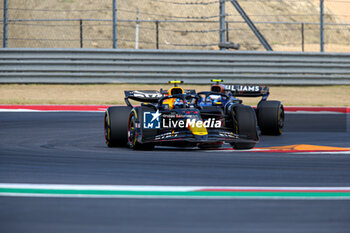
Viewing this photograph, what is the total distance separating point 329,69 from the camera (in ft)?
70.5

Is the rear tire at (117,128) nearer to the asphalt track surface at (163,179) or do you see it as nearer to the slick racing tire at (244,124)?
the asphalt track surface at (163,179)

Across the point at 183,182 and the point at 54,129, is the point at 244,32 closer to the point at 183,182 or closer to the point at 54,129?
the point at 54,129

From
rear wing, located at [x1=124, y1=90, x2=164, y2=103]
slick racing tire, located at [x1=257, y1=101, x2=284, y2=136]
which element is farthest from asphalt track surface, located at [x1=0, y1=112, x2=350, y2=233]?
rear wing, located at [x1=124, y1=90, x2=164, y2=103]

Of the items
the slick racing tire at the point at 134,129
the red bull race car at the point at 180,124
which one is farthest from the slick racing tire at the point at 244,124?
the slick racing tire at the point at 134,129

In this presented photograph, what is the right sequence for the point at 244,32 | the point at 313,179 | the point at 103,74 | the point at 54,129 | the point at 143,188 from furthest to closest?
the point at 244,32, the point at 103,74, the point at 54,129, the point at 313,179, the point at 143,188

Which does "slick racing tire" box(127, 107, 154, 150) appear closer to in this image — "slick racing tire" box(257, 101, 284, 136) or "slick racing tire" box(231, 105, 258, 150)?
"slick racing tire" box(231, 105, 258, 150)

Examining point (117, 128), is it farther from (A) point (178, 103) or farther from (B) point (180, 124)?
(B) point (180, 124)

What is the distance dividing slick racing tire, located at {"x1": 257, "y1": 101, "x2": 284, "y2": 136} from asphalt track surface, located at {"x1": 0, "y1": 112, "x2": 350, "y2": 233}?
10.7 inches

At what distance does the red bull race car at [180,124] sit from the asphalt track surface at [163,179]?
22cm

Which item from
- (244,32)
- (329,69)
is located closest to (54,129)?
(329,69)

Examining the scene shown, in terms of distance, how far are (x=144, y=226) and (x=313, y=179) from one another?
2.68 metres

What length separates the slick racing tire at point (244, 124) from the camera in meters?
10.2

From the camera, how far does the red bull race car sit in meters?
9.74

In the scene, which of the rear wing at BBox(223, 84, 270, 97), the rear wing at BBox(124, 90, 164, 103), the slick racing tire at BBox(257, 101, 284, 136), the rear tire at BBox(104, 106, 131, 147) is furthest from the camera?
the rear wing at BBox(223, 84, 270, 97)
